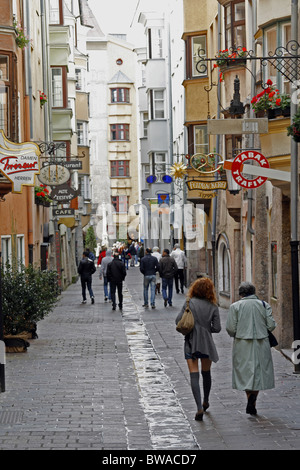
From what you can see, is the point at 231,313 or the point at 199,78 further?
the point at 199,78

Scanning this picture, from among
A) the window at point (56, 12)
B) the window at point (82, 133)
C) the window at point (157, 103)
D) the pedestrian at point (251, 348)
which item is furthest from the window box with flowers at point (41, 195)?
the window at point (82, 133)

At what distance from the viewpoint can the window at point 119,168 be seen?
9762cm

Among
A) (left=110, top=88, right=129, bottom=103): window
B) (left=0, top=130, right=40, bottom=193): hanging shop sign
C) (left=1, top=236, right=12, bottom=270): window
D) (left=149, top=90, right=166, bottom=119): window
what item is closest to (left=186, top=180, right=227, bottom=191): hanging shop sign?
(left=1, top=236, right=12, bottom=270): window

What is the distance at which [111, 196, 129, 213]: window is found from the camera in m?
96.5

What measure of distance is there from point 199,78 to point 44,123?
22.3ft

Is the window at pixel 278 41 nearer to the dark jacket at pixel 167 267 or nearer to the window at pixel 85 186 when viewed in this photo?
the dark jacket at pixel 167 267

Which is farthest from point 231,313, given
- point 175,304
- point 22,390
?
point 175,304

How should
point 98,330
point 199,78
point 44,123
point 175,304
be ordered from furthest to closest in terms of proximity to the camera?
point 44,123 < point 199,78 < point 175,304 < point 98,330

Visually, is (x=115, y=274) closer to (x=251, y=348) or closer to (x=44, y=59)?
(x=44, y=59)

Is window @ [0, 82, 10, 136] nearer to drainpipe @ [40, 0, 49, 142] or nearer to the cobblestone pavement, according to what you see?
the cobblestone pavement

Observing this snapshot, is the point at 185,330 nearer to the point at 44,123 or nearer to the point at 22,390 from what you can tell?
the point at 22,390

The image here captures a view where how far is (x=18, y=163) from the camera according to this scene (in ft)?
62.6

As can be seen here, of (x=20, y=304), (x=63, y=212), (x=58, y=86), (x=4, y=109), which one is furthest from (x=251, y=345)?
(x=58, y=86)
